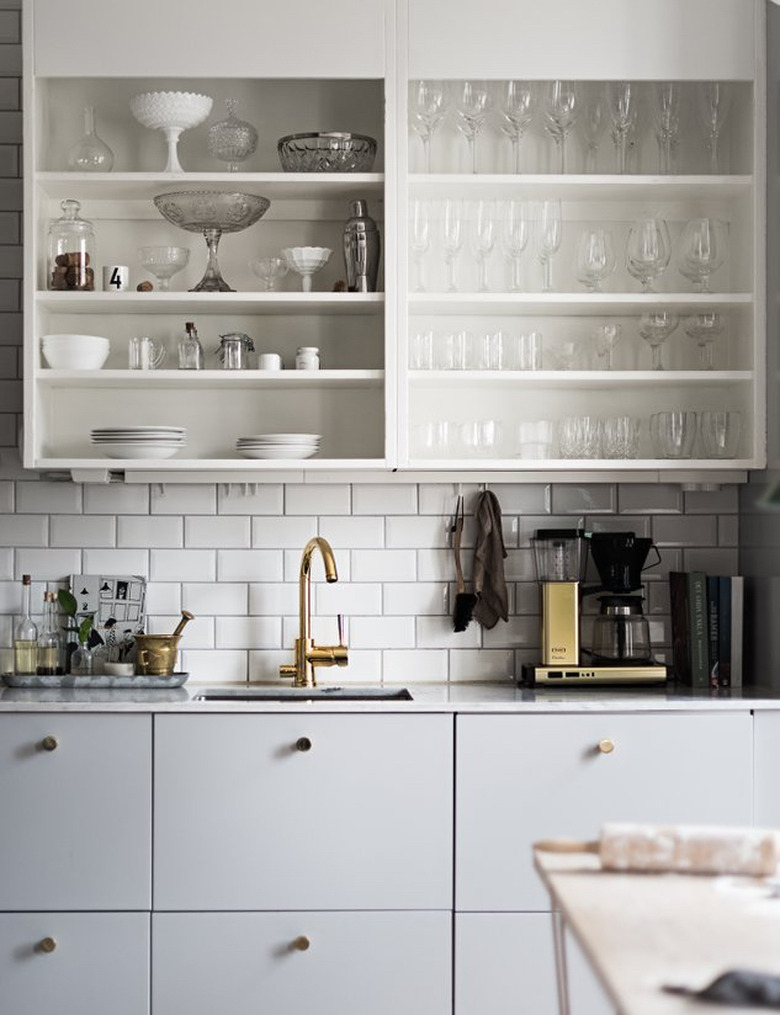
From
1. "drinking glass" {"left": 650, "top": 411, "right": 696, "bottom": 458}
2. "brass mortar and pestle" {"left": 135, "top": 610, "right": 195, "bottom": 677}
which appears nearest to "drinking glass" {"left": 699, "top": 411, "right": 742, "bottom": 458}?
"drinking glass" {"left": 650, "top": 411, "right": 696, "bottom": 458}

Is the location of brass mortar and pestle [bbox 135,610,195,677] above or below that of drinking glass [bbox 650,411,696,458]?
below

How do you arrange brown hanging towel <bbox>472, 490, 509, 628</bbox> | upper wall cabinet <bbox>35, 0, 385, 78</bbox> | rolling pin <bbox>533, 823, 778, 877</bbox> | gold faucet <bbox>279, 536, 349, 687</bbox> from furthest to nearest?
brown hanging towel <bbox>472, 490, 509, 628</bbox> → gold faucet <bbox>279, 536, 349, 687</bbox> → upper wall cabinet <bbox>35, 0, 385, 78</bbox> → rolling pin <bbox>533, 823, 778, 877</bbox>

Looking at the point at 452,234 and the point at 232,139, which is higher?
the point at 232,139

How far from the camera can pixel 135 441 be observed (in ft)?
10.9

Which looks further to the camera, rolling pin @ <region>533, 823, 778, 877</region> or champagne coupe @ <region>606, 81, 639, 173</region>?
champagne coupe @ <region>606, 81, 639, 173</region>

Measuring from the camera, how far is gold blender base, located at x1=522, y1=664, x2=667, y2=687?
337 cm

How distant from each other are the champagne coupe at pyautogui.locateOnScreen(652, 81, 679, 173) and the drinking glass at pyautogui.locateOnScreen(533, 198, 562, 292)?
32cm

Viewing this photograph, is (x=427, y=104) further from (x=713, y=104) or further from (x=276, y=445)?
(x=276, y=445)

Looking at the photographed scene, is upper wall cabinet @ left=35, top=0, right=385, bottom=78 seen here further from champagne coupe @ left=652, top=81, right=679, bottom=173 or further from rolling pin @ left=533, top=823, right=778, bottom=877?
rolling pin @ left=533, top=823, right=778, bottom=877

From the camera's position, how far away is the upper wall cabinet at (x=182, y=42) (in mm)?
3303

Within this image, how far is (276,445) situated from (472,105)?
41.1 inches

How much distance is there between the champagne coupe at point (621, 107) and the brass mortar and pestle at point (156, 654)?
1.76m

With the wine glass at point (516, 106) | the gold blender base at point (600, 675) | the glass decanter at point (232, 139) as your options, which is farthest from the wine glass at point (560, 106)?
the gold blender base at point (600, 675)

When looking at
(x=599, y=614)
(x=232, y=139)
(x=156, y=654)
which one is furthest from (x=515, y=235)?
(x=156, y=654)
